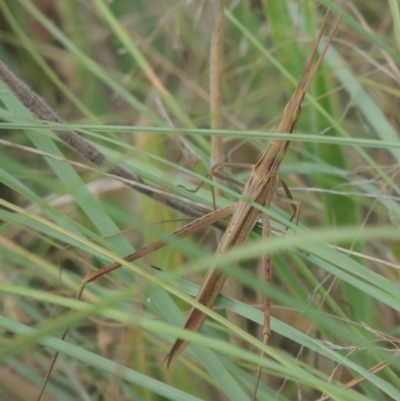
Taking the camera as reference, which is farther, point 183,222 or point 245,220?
point 183,222

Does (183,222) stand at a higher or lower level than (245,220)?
lower

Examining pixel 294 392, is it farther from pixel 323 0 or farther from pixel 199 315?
pixel 323 0

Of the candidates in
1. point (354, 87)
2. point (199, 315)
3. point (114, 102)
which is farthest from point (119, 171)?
point (114, 102)

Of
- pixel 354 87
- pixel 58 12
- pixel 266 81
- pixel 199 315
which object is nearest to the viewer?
pixel 199 315
